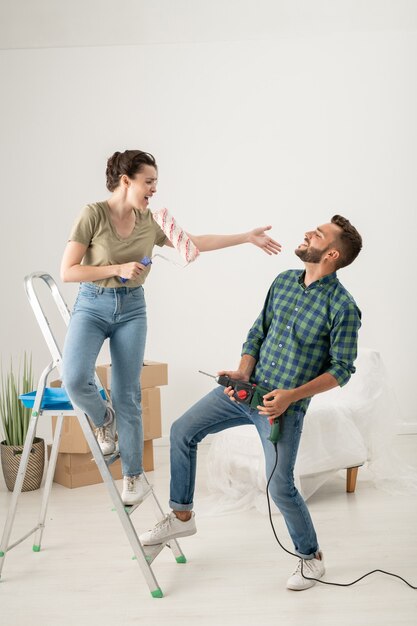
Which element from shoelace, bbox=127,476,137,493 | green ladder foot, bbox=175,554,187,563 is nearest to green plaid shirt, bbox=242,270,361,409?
shoelace, bbox=127,476,137,493

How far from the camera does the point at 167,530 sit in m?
2.77

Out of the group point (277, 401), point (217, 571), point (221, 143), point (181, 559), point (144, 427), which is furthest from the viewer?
point (221, 143)

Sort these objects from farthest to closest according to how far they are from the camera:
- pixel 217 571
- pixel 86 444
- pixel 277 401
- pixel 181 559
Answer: pixel 86 444, pixel 181 559, pixel 217 571, pixel 277 401

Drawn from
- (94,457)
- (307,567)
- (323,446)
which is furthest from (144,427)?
(307,567)

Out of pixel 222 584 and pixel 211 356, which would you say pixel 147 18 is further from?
pixel 222 584

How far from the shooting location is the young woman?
8.43ft

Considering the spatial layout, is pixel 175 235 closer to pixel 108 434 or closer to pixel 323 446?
pixel 108 434

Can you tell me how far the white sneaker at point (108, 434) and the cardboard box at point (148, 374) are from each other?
1535 millimetres

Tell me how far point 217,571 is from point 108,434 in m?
0.71

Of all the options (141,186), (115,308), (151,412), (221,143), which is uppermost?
→ (221,143)

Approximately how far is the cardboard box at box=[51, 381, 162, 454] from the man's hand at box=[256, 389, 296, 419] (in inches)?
69.2

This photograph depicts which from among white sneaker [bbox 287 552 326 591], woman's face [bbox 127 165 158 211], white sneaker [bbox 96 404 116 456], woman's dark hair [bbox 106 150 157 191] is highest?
woman's dark hair [bbox 106 150 157 191]

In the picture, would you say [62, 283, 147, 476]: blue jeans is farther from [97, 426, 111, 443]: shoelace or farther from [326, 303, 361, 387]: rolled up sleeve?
[326, 303, 361, 387]: rolled up sleeve

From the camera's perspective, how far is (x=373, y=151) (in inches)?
202
